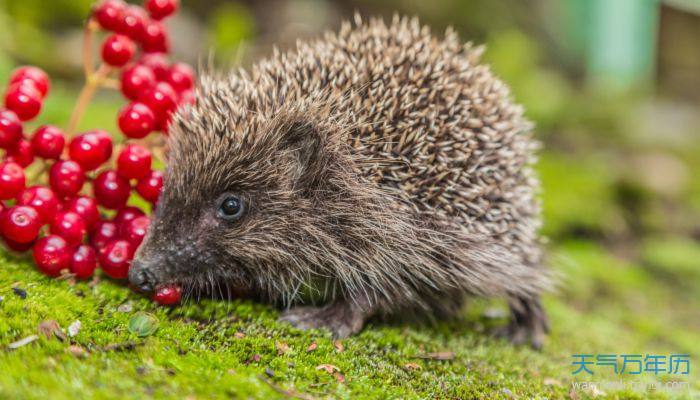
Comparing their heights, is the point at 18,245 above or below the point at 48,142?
below

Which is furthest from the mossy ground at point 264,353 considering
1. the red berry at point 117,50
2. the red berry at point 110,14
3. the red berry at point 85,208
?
the red berry at point 110,14

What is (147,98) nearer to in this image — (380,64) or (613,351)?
(380,64)

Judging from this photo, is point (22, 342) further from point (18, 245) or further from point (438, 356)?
point (438, 356)

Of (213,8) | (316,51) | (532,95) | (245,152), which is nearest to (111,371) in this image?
(245,152)

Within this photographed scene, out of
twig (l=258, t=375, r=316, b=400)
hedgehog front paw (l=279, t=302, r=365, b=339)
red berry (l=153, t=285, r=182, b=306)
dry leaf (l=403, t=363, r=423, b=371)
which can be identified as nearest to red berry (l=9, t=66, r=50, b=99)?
red berry (l=153, t=285, r=182, b=306)

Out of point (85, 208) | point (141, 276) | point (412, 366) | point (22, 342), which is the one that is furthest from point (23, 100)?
point (412, 366)

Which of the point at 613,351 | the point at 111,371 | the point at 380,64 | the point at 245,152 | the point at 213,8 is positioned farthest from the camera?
the point at 213,8

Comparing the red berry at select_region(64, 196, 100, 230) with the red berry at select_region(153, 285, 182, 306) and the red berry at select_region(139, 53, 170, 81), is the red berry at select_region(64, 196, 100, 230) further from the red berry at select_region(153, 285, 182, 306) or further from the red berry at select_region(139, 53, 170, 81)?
the red berry at select_region(139, 53, 170, 81)
